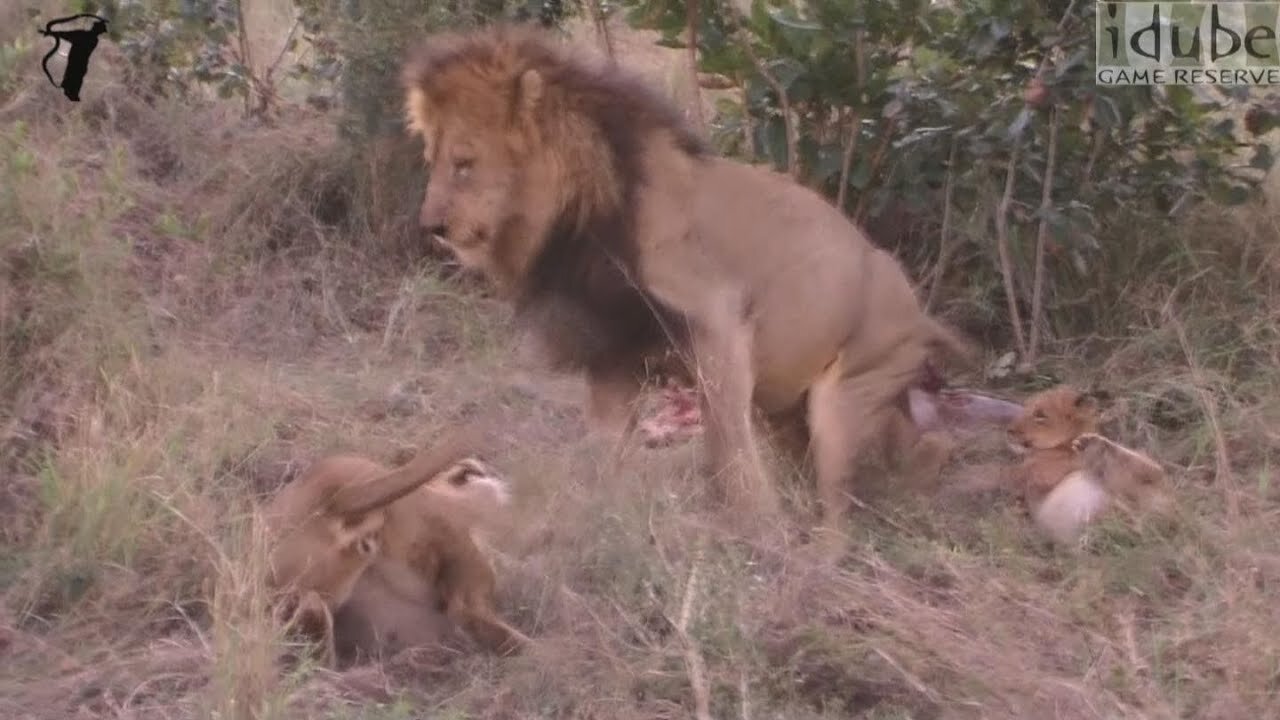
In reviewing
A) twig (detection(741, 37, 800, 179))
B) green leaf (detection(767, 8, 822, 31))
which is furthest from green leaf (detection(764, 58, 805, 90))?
green leaf (detection(767, 8, 822, 31))

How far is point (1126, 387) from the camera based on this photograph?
5668 millimetres

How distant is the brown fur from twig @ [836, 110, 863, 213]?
2.46 meters

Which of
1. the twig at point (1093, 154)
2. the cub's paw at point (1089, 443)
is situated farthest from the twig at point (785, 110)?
the cub's paw at point (1089, 443)

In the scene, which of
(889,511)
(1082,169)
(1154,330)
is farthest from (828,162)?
(889,511)

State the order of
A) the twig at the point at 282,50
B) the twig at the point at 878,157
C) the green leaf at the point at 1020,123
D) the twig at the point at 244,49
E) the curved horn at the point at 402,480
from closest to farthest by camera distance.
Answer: the curved horn at the point at 402,480, the green leaf at the point at 1020,123, the twig at the point at 878,157, the twig at the point at 244,49, the twig at the point at 282,50

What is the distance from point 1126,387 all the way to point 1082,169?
84cm

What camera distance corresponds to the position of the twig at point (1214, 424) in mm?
4660

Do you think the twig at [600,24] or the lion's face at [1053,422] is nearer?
the lion's face at [1053,422]

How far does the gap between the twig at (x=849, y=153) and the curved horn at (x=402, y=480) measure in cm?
261

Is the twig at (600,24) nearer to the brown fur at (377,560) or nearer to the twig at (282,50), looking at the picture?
the twig at (282,50)

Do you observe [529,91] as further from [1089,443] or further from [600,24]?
[600,24]

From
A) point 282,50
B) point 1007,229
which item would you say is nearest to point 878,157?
point 1007,229

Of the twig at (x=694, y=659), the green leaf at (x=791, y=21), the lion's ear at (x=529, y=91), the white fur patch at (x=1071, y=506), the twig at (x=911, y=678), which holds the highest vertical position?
the lion's ear at (x=529, y=91)

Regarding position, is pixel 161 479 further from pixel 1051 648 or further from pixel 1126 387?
pixel 1126 387
